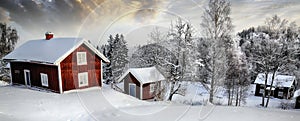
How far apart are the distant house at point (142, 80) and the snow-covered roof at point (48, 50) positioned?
138cm

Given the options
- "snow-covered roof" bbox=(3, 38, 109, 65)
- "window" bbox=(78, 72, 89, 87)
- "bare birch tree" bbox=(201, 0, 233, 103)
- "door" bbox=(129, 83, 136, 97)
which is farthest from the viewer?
"door" bbox=(129, 83, 136, 97)

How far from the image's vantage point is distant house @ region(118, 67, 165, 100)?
23.0 feet

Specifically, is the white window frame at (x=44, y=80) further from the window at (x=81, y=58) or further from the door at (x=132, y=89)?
the door at (x=132, y=89)

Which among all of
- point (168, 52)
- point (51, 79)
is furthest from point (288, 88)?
point (51, 79)

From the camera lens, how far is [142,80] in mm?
6961

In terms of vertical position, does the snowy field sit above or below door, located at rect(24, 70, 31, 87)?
below

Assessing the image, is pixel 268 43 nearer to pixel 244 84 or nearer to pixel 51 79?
pixel 244 84

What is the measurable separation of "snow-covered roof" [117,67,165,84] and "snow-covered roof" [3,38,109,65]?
4.43 ft

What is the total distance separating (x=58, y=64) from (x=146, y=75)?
10.4 ft

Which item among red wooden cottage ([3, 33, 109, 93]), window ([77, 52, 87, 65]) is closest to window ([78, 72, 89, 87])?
red wooden cottage ([3, 33, 109, 93])

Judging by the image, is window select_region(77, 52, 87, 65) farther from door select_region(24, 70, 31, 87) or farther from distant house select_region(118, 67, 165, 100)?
door select_region(24, 70, 31, 87)

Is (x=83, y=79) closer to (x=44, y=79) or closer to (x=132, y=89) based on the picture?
(x=44, y=79)

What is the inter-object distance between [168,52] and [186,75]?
1170 millimetres

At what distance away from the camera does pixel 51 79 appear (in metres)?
5.80
